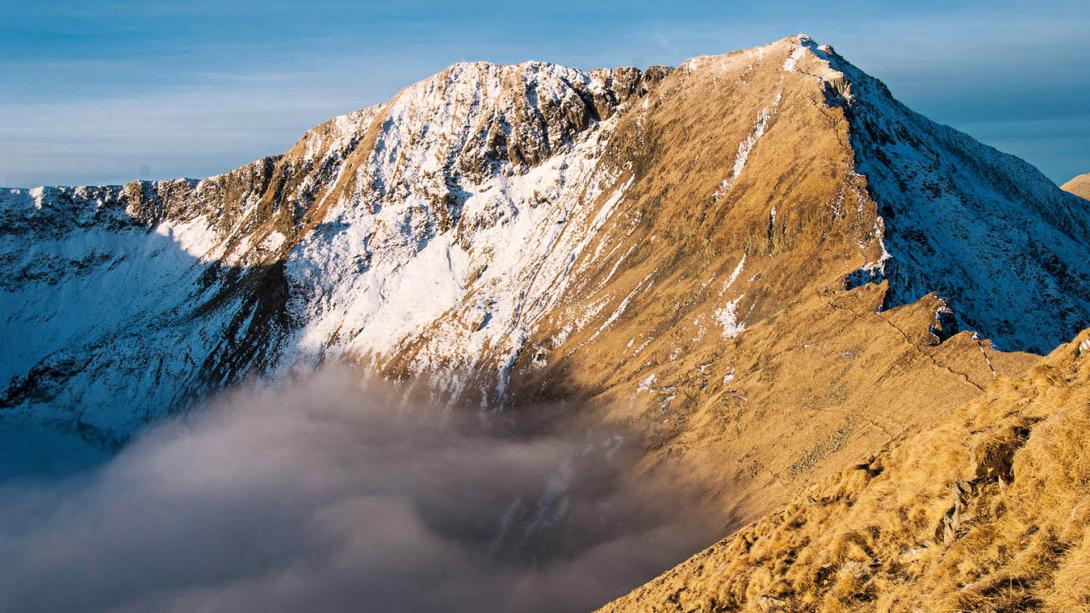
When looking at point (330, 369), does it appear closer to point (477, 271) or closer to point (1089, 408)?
point (477, 271)

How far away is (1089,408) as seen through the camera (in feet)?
72.6

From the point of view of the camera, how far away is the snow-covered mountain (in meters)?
100

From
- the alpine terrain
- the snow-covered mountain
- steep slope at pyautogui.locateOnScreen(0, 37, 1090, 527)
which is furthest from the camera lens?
the snow-covered mountain

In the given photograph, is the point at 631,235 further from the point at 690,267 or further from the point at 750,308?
the point at 750,308

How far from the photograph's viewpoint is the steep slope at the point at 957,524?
66.9ft

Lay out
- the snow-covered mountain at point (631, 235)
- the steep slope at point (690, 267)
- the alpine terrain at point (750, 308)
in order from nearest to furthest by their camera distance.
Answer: the alpine terrain at point (750, 308)
the steep slope at point (690, 267)
the snow-covered mountain at point (631, 235)

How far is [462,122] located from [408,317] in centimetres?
5273

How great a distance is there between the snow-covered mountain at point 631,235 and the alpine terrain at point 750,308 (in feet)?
2.00

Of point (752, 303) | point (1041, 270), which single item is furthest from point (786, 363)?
point (1041, 270)

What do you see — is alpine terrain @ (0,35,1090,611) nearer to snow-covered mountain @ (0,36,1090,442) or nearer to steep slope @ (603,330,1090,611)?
steep slope @ (603,330,1090,611)

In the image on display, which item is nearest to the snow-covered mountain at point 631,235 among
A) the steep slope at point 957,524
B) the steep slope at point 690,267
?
the steep slope at point 690,267

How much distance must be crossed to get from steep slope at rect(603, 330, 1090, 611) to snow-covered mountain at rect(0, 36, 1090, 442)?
175ft

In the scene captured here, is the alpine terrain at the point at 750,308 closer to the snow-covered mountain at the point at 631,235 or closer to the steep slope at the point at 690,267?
the steep slope at the point at 690,267

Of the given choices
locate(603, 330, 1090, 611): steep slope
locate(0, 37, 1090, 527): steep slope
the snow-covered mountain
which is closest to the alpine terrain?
locate(603, 330, 1090, 611): steep slope
